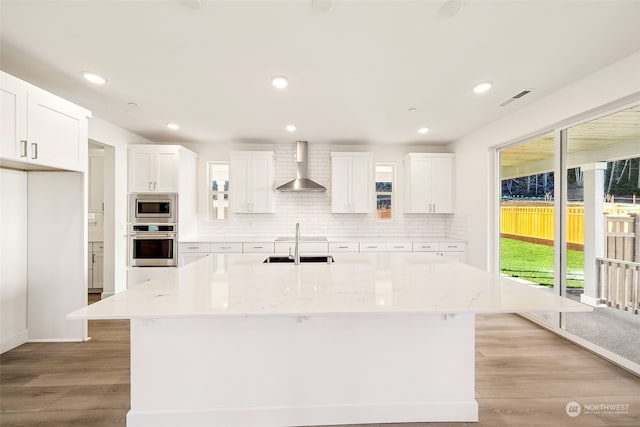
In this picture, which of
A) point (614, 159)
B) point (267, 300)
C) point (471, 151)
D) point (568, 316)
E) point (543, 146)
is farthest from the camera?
point (471, 151)

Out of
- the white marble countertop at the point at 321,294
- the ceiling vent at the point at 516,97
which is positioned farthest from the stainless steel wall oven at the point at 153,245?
the ceiling vent at the point at 516,97

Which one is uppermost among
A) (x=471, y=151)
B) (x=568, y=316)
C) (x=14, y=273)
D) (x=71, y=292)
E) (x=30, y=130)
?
(x=471, y=151)

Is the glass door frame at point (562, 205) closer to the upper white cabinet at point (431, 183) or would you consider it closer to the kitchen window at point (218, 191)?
the upper white cabinet at point (431, 183)

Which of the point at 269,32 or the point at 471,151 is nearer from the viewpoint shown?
the point at 269,32

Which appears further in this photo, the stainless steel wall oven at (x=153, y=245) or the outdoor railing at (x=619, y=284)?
the stainless steel wall oven at (x=153, y=245)

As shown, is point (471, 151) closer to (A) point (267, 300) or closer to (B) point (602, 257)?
(B) point (602, 257)

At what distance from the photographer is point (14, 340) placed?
2893 mm

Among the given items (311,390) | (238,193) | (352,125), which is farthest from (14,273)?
(352,125)

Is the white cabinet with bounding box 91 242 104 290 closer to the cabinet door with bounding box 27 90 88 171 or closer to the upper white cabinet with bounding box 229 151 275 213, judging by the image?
the upper white cabinet with bounding box 229 151 275 213

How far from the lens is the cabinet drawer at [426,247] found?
4699 millimetres

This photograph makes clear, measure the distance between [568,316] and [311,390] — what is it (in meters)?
2.96

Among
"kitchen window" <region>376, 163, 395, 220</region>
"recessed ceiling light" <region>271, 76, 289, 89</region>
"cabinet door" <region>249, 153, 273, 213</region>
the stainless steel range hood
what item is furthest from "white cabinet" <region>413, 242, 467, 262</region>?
"recessed ceiling light" <region>271, 76, 289, 89</region>

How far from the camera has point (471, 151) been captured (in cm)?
462

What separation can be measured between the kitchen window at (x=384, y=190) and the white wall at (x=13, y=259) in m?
4.62
